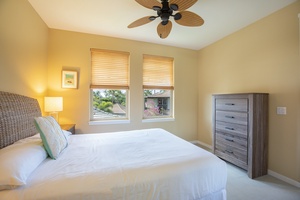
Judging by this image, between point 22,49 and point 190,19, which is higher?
point 190,19

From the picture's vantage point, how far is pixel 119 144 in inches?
70.5

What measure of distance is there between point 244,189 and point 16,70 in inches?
138

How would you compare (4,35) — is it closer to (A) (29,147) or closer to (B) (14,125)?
(B) (14,125)

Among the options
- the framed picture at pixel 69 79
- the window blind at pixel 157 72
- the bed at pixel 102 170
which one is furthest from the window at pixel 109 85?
the bed at pixel 102 170

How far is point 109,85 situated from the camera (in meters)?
3.16

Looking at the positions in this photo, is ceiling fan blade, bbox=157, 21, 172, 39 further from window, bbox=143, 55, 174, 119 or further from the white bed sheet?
the white bed sheet

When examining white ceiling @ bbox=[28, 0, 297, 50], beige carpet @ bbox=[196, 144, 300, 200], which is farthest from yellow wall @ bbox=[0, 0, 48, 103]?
beige carpet @ bbox=[196, 144, 300, 200]

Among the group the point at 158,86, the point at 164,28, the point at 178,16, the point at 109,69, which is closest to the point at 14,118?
the point at 109,69

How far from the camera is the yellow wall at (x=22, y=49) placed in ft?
5.33

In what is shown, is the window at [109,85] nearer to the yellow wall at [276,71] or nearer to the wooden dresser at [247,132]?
the wooden dresser at [247,132]

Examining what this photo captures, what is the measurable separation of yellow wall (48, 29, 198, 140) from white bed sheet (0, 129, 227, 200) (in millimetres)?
1553

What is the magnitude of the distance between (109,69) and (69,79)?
2.77 feet

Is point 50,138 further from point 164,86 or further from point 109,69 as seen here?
point 164,86

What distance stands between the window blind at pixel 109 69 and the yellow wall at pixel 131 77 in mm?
110
